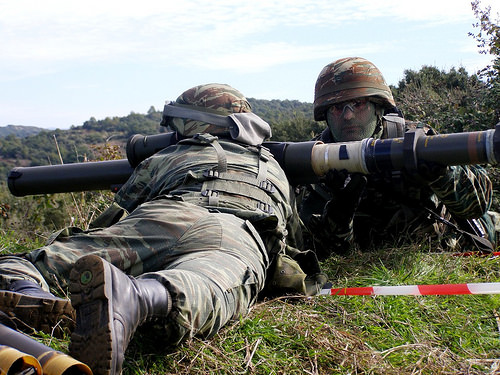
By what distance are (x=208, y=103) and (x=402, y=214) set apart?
1.84m

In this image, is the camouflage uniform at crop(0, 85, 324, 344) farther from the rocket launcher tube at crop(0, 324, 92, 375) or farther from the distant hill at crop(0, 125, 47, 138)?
the distant hill at crop(0, 125, 47, 138)

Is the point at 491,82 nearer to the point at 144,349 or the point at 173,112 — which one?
the point at 173,112

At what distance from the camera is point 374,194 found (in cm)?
511

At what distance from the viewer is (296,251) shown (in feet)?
13.5

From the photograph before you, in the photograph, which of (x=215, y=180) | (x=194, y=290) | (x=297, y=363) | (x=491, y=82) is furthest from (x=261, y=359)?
(x=491, y=82)

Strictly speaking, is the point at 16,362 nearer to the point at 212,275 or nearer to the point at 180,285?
the point at 180,285

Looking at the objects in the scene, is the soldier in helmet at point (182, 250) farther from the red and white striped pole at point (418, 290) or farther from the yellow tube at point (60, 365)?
the red and white striped pole at point (418, 290)

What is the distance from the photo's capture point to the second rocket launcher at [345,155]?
4078 millimetres

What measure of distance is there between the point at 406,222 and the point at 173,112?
2.06 metres

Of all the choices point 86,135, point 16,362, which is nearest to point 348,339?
point 16,362

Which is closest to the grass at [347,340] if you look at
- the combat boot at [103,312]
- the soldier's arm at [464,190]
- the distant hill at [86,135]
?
the combat boot at [103,312]

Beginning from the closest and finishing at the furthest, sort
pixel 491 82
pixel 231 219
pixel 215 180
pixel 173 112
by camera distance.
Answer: pixel 231 219 → pixel 215 180 → pixel 173 112 → pixel 491 82

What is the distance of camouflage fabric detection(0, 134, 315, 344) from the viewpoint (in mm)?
2664

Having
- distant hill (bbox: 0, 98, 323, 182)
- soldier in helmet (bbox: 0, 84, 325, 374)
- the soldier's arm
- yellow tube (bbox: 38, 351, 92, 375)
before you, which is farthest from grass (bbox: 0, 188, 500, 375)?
distant hill (bbox: 0, 98, 323, 182)
